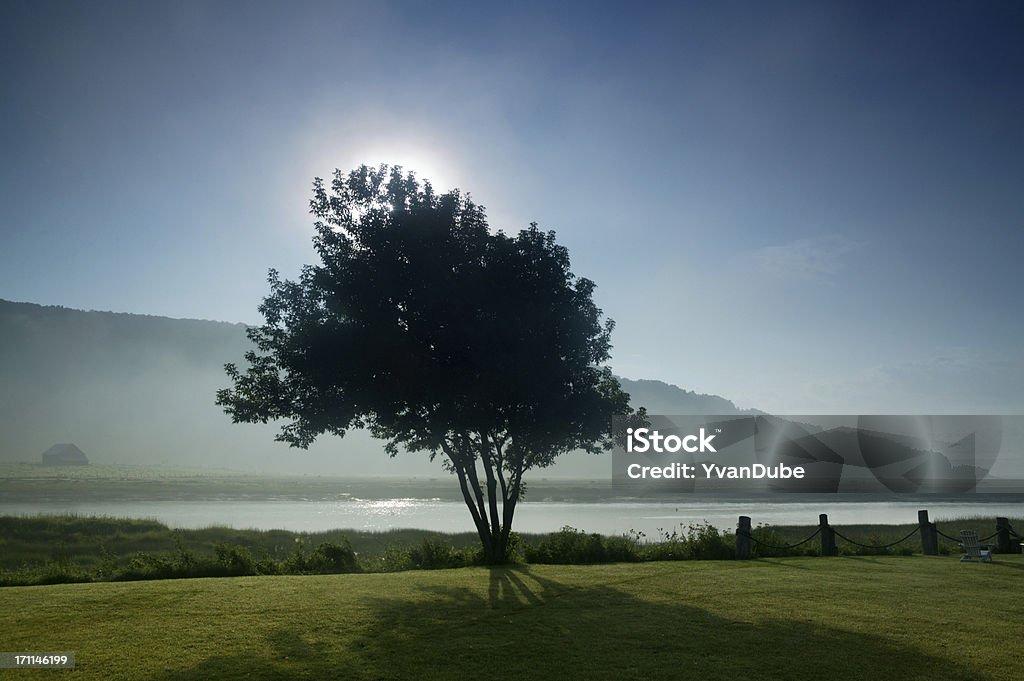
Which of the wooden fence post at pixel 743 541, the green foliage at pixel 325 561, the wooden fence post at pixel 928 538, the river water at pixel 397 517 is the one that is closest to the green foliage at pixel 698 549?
the wooden fence post at pixel 743 541

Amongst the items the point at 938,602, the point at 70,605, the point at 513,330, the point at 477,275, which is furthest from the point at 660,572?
the point at 70,605

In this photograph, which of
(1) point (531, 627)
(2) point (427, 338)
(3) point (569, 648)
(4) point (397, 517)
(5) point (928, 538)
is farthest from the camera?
(4) point (397, 517)

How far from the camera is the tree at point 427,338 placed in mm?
22797

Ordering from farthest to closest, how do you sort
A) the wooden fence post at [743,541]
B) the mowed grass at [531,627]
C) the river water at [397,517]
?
1. the river water at [397,517]
2. the wooden fence post at [743,541]
3. the mowed grass at [531,627]

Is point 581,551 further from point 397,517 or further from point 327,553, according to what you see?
point 397,517

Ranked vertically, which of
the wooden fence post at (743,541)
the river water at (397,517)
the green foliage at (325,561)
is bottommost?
the river water at (397,517)

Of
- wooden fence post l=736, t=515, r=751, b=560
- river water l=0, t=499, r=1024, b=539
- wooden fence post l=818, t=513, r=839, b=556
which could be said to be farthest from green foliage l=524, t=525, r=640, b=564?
river water l=0, t=499, r=1024, b=539

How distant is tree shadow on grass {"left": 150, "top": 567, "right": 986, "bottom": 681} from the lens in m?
10.3

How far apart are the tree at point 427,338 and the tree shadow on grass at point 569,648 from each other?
353 inches

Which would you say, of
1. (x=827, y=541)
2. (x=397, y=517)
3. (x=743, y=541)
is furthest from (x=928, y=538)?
(x=397, y=517)

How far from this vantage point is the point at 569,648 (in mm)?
11648

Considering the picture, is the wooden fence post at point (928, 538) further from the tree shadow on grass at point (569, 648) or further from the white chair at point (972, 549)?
the tree shadow on grass at point (569, 648)

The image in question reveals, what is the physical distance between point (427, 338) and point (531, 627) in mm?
12732

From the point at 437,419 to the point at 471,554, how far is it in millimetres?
6415
